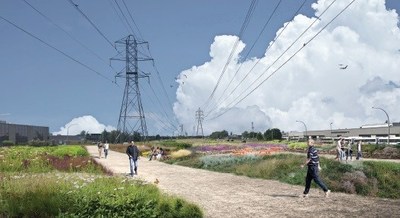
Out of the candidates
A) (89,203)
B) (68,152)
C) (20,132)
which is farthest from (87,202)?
(20,132)

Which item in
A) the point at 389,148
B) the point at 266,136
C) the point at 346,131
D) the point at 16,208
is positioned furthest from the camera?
the point at 266,136

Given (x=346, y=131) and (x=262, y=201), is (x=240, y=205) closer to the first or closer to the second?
(x=262, y=201)

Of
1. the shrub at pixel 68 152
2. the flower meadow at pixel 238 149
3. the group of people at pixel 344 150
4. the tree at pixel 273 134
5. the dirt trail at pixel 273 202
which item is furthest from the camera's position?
the tree at pixel 273 134

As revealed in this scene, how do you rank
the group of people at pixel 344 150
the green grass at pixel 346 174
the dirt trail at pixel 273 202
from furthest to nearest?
the group of people at pixel 344 150
the green grass at pixel 346 174
the dirt trail at pixel 273 202

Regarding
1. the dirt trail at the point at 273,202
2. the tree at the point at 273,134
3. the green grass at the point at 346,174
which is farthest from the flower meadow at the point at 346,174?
the tree at the point at 273,134

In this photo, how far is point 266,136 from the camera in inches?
5945

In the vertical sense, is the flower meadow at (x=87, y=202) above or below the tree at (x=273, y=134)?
below

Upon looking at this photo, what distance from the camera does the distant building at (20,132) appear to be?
154387 millimetres

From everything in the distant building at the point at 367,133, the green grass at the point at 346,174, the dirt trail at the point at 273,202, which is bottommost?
the dirt trail at the point at 273,202

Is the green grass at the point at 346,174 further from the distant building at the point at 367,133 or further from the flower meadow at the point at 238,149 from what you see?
the distant building at the point at 367,133

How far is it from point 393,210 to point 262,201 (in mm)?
3938

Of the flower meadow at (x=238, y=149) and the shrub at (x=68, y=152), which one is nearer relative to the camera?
the shrub at (x=68, y=152)

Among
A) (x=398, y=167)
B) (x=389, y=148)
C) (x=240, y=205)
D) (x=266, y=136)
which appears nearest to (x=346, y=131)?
(x=266, y=136)

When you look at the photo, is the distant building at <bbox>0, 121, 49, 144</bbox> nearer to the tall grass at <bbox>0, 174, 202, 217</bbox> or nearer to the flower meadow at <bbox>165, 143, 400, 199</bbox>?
the flower meadow at <bbox>165, 143, 400, 199</bbox>
